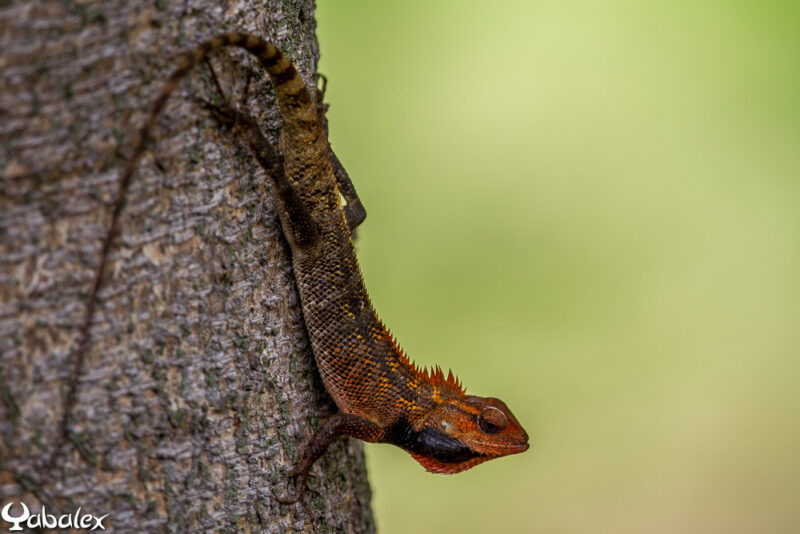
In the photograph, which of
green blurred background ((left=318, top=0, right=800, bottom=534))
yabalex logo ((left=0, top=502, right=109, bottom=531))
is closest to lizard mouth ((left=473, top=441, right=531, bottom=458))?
yabalex logo ((left=0, top=502, right=109, bottom=531))

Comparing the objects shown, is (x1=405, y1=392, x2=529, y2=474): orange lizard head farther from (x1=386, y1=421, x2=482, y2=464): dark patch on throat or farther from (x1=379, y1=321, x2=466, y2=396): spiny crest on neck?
(x1=379, y1=321, x2=466, y2=396): spiny crest on neck

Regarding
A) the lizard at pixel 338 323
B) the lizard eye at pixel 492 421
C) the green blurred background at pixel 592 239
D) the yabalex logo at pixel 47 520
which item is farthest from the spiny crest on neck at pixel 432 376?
the green blurred background at pixel 592 239

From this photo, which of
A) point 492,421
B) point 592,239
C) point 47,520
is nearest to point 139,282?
point 47,520

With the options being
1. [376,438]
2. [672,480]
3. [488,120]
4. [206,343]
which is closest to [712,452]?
[672,480]

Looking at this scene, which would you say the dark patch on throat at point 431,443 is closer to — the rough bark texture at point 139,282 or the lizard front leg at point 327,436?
the lizard front leg at point 327,436

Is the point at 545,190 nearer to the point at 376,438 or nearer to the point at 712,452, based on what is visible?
the point at 712,452

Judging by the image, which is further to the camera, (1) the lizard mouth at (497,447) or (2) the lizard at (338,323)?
(1) the lizard mouth at (497,447)

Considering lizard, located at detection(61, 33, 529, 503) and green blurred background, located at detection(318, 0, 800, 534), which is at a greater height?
green blurred background, located at detection(318, 0, 800, 534)

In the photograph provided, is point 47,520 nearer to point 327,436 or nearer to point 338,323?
point 327,436
